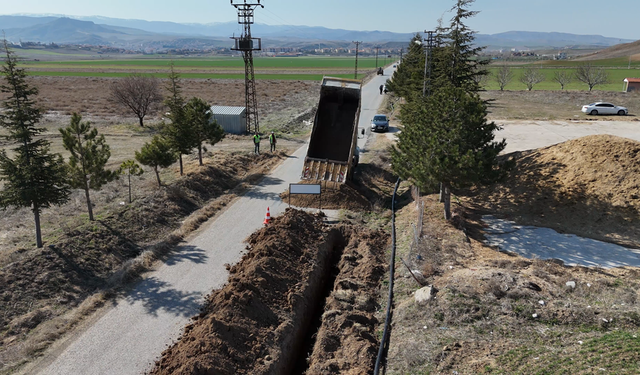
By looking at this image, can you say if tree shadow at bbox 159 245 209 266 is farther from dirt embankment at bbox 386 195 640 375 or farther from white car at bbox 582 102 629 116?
white car at bbox 582 102 629 116

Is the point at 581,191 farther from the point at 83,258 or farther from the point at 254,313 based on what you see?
the point at 83,258

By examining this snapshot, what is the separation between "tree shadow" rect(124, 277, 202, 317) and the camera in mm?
11992

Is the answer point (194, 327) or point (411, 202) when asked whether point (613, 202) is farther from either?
point (194, 327)

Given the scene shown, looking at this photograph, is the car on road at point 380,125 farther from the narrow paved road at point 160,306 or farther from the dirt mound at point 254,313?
the dirt mound at point 254,313

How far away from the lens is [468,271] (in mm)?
12969

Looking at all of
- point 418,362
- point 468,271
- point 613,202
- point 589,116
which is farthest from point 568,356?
point 589,116

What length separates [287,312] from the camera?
468 inches

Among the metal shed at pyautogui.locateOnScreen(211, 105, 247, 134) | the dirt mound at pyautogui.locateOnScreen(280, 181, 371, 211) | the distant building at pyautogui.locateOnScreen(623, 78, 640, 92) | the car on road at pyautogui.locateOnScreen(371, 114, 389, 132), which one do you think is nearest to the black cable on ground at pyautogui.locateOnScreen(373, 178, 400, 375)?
the dirt mound at pyautogui.locateOnScreen(280, 181, 371, 211)

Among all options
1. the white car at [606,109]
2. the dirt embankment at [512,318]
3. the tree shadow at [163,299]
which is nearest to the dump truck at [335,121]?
the dirt embankment at [512,318]

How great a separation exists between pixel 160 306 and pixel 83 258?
4356mm

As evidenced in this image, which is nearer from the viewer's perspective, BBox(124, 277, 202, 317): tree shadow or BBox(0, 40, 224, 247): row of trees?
BBox(124, 277, 202, 317): tree shadow

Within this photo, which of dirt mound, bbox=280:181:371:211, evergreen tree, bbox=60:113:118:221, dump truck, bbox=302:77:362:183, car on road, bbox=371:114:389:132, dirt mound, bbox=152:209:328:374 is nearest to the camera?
dirt mound, bbox=152:209:328:374

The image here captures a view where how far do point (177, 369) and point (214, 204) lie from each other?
11.6m

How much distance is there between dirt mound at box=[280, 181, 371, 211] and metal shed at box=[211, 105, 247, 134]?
58.6 ft
